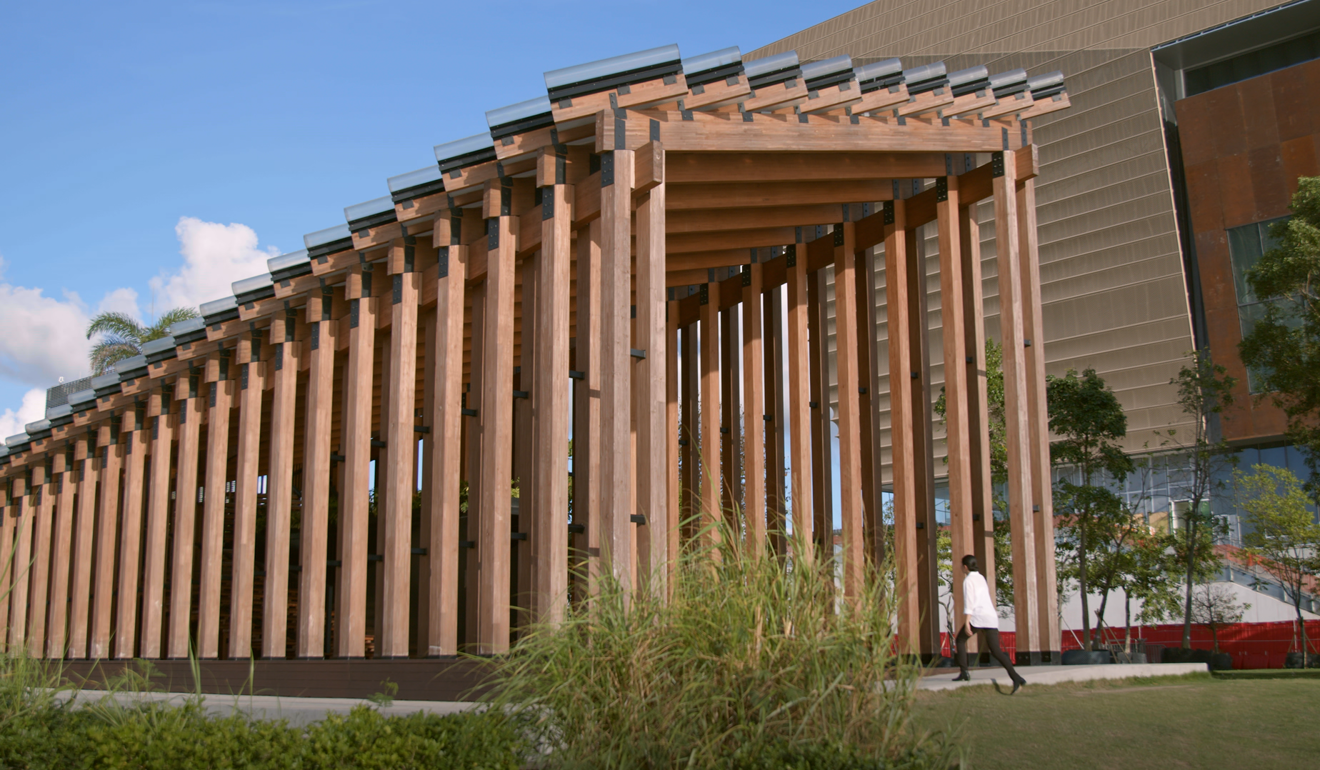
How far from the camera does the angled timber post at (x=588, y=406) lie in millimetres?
9352

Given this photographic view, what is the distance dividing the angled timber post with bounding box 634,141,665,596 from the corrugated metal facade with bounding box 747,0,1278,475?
2544 cm

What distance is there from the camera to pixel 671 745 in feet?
14.7

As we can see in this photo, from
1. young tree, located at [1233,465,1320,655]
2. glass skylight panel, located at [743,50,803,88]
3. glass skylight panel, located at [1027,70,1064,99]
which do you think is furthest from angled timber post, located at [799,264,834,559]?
young tree, located at [1233,465,1320,655]

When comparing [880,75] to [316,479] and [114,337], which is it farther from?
[114,337]

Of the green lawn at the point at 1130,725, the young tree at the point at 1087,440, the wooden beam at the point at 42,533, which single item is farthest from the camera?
the young tree at the point at 1087,440

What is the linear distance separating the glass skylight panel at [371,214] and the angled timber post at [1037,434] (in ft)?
23.5

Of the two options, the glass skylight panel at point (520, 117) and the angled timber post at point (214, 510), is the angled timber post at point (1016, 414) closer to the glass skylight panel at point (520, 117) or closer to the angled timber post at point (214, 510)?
the glass skylight panel at point (520, 117)

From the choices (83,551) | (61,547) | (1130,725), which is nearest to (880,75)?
(1130,725)

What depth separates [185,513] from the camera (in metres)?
14.2

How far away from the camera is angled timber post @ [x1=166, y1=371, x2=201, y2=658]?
1372 centimetres

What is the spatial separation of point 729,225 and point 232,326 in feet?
21.4

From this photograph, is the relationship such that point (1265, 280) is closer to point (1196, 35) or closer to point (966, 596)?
point (966, 596)

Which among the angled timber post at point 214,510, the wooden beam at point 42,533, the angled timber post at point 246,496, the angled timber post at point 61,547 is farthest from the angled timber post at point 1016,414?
the wooden beam at point 42,533

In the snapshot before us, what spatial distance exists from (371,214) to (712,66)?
13.4ft
